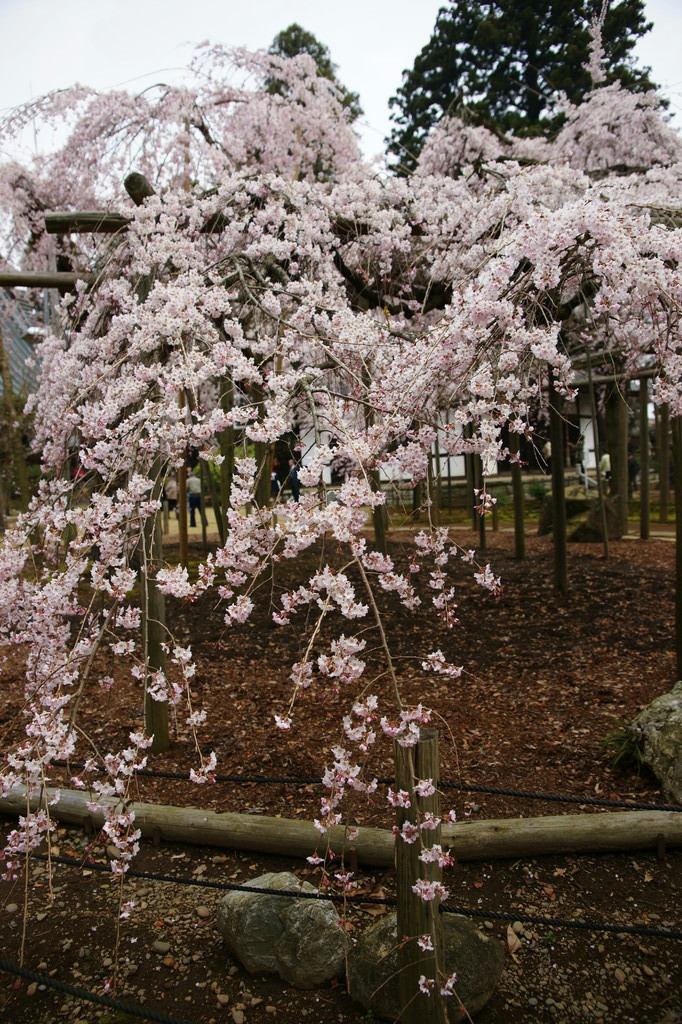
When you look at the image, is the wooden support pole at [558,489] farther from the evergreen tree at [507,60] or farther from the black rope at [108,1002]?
the evergreen tree at [507,60]

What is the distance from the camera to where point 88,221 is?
14.5ft

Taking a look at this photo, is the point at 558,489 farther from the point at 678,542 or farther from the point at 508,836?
the point at 508,836

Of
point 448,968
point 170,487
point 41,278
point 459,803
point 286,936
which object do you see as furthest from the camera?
point 170,487

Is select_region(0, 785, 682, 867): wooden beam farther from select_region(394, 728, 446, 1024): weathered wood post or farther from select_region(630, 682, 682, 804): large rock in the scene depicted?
select_region(394, 728, 446, 1024): weathered wood post

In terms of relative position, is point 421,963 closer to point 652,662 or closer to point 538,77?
point 652,662

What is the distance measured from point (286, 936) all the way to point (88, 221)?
4190 millimetres

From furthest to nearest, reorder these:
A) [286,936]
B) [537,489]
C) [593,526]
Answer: [537,489]
[593,526]
[286,936]

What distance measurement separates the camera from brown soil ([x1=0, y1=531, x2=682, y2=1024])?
2.39 metres

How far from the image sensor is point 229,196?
4434mm

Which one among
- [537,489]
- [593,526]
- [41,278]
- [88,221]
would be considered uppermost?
[88,221]

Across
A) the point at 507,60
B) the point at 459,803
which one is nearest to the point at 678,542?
the point at 459,803

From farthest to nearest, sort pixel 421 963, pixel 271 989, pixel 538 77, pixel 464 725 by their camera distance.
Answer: pixel 538 77
pixel 464 725
pixel 271 989
pixel 421 963

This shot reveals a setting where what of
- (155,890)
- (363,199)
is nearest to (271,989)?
(155,890)

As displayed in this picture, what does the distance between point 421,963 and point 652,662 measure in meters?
3.29
